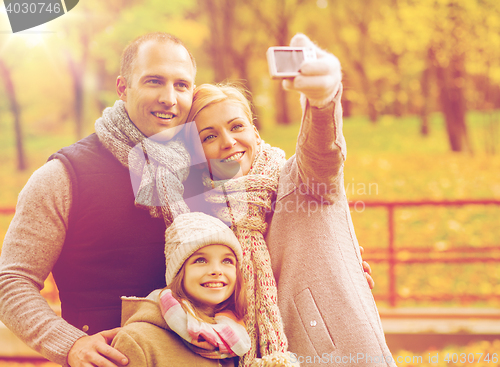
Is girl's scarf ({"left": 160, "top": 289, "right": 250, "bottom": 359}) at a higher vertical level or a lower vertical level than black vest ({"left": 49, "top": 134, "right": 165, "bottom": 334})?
lower

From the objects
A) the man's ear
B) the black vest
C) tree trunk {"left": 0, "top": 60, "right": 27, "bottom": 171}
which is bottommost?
the black vest

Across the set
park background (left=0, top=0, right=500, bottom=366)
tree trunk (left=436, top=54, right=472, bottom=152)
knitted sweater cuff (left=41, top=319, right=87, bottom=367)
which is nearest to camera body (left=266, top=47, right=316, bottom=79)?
knitted sweater cuff (left=41, top=319, right=87, bottom=367)

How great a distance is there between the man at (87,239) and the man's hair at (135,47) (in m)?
0.04

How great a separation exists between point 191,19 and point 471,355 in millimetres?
11226

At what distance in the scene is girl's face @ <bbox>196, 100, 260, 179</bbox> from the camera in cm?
211

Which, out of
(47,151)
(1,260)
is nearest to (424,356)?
(1,260)

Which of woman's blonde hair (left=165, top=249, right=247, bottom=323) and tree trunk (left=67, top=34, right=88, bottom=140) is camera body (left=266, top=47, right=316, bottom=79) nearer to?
woman's blonde hair (left=165, top=249, right=247, bottom=323)

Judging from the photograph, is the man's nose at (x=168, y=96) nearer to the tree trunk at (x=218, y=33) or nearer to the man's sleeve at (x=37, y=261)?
the man's sleeve at (x=37, y=261)

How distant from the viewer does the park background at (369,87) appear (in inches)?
313

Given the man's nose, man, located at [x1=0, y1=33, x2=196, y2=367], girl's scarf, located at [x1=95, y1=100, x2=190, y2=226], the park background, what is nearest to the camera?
man, located at [x1=0, y1=33, x2=196, y2=367]

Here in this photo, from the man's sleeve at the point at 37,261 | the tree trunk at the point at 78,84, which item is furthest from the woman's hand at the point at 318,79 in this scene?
the tree trunk at the point at 78,84

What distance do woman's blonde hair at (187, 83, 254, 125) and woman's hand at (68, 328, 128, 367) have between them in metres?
1.13

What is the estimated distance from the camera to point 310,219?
1.96 meters

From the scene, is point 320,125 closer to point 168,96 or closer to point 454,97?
point 168,96
